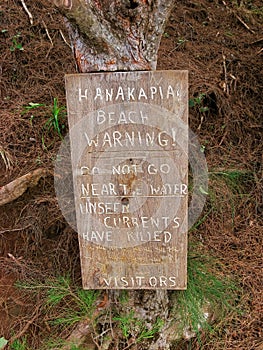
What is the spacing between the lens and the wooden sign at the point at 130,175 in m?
1.32

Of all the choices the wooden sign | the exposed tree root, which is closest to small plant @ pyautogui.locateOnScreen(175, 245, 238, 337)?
the wooden sign

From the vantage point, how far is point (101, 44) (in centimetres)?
130

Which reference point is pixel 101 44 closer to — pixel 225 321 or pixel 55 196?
pixel 55 196

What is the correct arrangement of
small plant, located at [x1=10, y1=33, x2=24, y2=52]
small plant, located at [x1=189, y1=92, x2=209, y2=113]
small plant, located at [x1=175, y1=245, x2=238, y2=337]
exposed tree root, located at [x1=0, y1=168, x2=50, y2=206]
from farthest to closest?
small plant, located at [x1=10, y1=33, x2=24, y2=52] → small plant, located at [x1=189, y1=92, x2=209, y2=113] → exposed tree root, located at [x1=0, y1=168, x2=50, y2=206] → small plant, located at [x1=175, y1=245, x2=238, y2=337]

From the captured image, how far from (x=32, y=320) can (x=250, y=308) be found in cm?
104

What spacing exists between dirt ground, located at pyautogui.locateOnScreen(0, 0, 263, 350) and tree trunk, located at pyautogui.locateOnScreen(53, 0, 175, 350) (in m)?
0.94

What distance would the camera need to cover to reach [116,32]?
131 centimetres

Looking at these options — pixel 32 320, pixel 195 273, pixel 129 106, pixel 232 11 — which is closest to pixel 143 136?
pixel 129 106

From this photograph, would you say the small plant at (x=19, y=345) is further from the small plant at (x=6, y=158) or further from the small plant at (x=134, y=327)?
the small plant at (x=6, y=158)

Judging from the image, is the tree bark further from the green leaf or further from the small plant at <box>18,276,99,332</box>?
the green leaf

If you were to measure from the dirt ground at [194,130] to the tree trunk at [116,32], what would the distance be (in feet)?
3.10

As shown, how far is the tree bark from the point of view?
127 centimetres

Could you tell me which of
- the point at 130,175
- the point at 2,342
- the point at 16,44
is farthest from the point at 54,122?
the point at 2,342

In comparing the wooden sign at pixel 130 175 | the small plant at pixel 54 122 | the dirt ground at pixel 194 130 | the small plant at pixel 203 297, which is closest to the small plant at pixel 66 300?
the dirt ground at pixel 194 130
